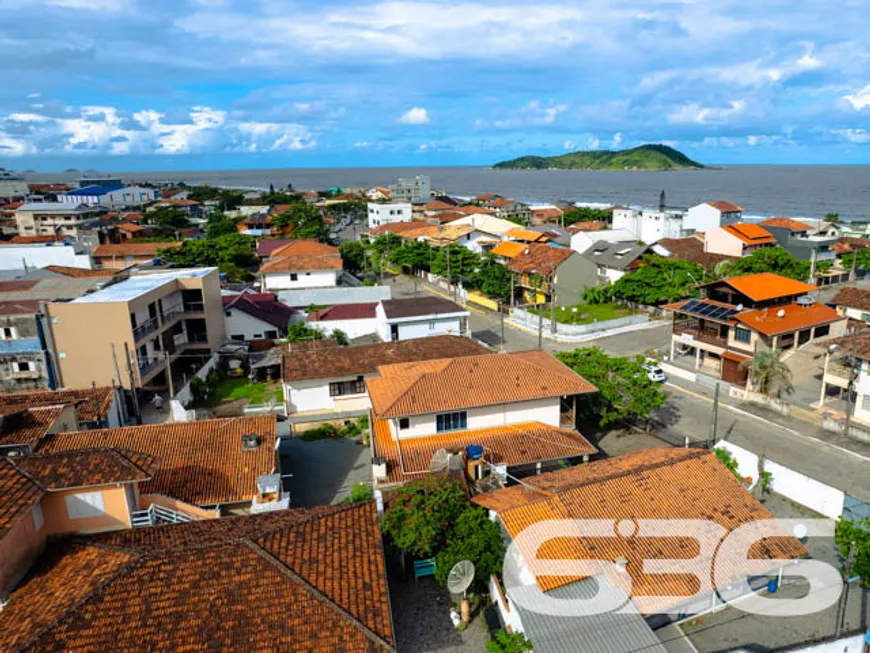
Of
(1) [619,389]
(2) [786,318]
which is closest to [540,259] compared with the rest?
(2) [786,318]

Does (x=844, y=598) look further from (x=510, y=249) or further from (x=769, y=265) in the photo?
(x=510, y=249)

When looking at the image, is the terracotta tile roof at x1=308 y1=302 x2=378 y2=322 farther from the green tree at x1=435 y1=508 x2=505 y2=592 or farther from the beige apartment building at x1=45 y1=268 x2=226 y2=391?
the green tree at x1=435 y1=508 x2=505 y2=592

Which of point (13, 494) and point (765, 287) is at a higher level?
point (13, 494)

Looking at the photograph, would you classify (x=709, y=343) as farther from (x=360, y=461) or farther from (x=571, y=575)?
(x=571, y=575)

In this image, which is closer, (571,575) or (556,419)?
(571,575)

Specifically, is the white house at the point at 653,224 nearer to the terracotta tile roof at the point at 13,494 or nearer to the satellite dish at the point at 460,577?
the satellite dish at the point at 460,577

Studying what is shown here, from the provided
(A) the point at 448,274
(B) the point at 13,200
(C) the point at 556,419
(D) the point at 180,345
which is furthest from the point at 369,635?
(B) the point at 13,200

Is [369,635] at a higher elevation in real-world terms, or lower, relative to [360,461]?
higher
